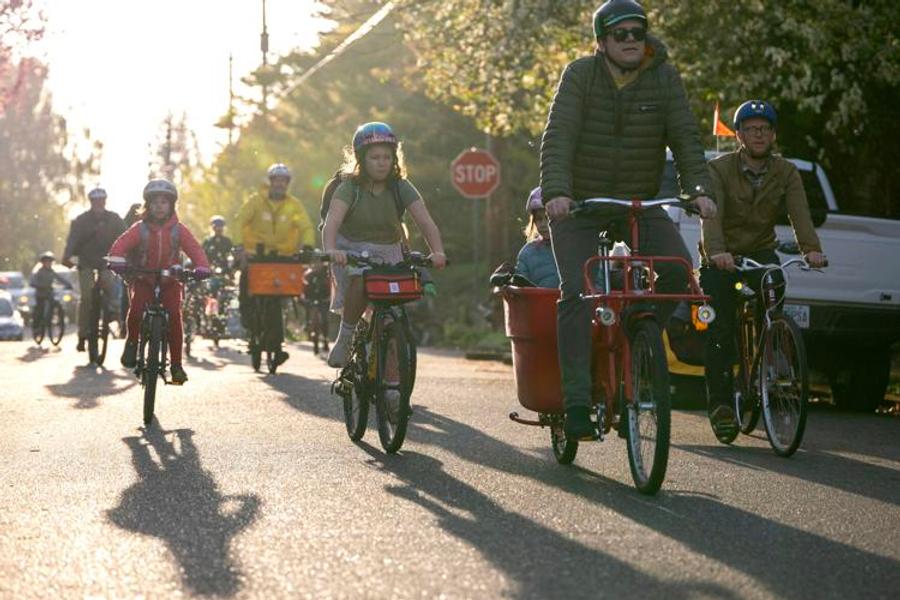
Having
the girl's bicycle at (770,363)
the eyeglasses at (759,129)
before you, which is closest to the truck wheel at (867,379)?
the girl's bicycle at (770,363)

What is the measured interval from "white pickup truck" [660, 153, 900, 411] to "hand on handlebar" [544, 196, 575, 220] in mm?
4749

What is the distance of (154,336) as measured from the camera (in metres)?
11.4

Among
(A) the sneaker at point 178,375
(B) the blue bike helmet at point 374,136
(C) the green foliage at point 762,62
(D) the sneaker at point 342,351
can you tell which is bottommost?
(A) the sneaker at point 178,375

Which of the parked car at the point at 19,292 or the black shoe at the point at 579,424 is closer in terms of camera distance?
the black shoe at the point at 579,424

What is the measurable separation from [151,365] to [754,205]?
3.90 meters

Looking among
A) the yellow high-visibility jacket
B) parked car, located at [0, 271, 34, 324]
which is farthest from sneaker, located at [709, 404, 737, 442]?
parked car, located at [0, 271, 34, 324]

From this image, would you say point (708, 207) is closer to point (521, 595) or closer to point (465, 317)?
point (521, 595)

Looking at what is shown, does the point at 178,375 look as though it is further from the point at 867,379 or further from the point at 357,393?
the point at 867,379

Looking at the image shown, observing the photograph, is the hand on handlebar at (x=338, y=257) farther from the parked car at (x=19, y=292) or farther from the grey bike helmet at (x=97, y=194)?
the parked car at (x=19, y=292)

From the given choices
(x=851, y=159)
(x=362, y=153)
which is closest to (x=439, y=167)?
(x=851, y=159)

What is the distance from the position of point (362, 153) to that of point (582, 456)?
7.14 ft

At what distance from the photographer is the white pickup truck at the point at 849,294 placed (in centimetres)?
1235

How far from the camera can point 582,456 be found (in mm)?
8852

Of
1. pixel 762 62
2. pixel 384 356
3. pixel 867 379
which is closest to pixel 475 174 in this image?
pixel 762 62
